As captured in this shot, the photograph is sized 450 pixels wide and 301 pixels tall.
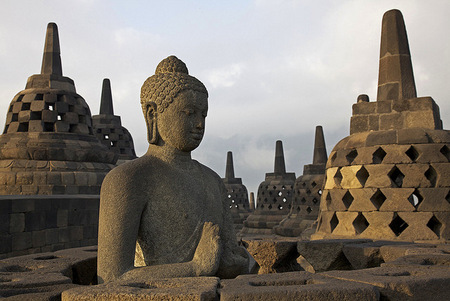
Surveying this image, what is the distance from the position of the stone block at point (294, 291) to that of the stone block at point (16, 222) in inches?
218

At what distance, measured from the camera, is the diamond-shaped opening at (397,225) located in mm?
5832

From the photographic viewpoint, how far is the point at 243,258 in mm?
3342

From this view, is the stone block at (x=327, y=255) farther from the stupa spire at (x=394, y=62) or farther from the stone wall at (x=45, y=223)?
the stone wall at (x=45, y=223)

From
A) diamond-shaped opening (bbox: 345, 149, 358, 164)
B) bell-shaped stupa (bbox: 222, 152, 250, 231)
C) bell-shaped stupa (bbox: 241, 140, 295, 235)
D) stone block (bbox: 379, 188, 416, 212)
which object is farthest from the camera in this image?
bell-shaped stupa (bbox: 222, 152, 250, 231)

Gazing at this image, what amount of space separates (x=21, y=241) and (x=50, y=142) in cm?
361

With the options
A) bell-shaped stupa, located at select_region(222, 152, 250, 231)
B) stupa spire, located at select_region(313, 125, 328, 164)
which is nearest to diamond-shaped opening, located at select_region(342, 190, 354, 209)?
stupa spire, located at select_region(313, 125, 328, 164)

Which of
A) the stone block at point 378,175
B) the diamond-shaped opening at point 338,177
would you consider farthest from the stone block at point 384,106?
the diamond-shaped opening at point 338,177

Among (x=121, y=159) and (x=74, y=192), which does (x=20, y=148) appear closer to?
(x=74, y=192)

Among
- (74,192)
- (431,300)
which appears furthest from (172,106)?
(74,192)

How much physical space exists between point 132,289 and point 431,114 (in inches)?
208

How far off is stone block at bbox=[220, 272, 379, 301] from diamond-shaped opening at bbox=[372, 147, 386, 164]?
4.02m

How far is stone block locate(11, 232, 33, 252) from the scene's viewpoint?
6.94 m

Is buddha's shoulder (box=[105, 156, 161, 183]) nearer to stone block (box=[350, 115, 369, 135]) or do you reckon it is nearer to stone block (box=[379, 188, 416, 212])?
stone block (box=[379, 188, 416, 212])

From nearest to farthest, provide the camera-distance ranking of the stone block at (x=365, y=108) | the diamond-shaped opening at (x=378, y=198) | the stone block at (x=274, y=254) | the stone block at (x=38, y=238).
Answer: the stone block at (x=274, y=254), the diamond-shaped opening at (x=378, y=198), the stone block at (x=365, y=108), the stone block at (x=38, y=238)
